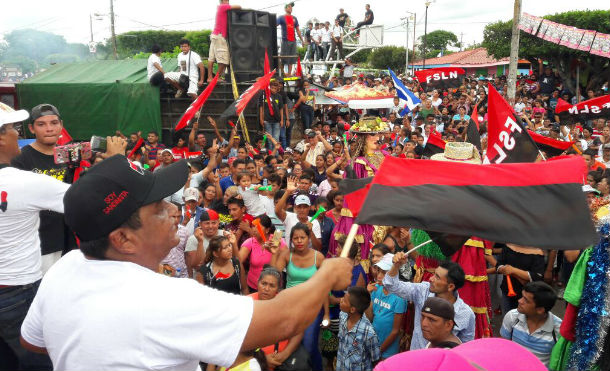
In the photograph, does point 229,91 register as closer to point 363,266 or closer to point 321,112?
point 321,112

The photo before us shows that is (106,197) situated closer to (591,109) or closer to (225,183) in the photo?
(225,183)

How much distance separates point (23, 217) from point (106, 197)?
5.09 ft

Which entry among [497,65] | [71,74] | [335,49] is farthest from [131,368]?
[497,65]

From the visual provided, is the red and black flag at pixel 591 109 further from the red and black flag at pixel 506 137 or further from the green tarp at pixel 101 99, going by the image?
the green tarp at pixel 101 99

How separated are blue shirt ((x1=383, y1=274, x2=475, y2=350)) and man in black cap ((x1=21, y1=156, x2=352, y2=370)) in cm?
249

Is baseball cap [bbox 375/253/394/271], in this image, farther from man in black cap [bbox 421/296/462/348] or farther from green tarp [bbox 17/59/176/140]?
green tarp [bbox 17/59/176/140]

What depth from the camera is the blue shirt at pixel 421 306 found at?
156 inches

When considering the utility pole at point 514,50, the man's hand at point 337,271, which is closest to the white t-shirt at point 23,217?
the man's hand at point 337,271

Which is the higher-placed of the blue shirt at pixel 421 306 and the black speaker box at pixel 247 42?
the black speaker box at pixel 247 42

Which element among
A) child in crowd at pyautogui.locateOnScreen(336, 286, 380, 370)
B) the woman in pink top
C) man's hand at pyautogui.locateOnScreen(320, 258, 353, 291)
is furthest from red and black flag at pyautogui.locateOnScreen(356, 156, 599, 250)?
the woman in pink top

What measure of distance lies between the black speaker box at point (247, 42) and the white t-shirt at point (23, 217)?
9709mm

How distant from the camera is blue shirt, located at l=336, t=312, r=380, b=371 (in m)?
4.14

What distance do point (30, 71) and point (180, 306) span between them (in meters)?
57.9

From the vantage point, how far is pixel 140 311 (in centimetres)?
143
